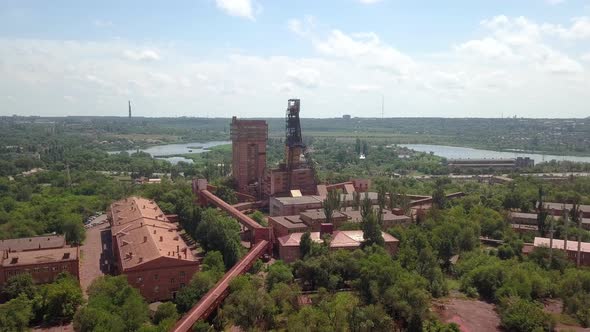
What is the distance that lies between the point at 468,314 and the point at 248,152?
132ft

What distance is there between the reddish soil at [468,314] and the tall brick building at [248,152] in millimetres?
36188

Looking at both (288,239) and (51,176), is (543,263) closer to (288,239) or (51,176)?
(288,239)

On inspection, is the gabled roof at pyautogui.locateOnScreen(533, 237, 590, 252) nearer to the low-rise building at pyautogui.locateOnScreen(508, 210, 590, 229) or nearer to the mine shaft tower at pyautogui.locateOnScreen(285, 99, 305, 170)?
the low-rise building at pyautogui.locateOnScreen(508, 210, 590, 229)

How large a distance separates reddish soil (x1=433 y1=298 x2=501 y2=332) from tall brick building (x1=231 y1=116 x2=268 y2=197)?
3619 centimetres

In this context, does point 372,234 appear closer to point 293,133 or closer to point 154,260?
point 154,260

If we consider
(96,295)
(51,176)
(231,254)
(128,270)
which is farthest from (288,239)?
(51,176)

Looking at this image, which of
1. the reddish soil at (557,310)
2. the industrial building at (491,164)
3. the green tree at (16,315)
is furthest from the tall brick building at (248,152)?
the industrial building at (491,164)

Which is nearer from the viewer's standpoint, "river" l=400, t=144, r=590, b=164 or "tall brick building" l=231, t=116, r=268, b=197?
"tall brick building" l=231, t=116, r=268, b=197

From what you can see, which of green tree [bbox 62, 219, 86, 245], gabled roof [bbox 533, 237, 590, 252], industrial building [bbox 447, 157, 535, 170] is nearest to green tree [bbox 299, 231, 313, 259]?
gabled roof [bbox 533, 237, 590, 252]

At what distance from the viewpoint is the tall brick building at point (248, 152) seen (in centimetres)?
6406

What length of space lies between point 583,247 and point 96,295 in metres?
35.4

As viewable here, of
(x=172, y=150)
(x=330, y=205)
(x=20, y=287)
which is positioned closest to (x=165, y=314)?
(x=20, y=287)

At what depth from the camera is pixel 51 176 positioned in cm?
8188

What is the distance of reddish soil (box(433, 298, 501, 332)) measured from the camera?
27.9 meters
